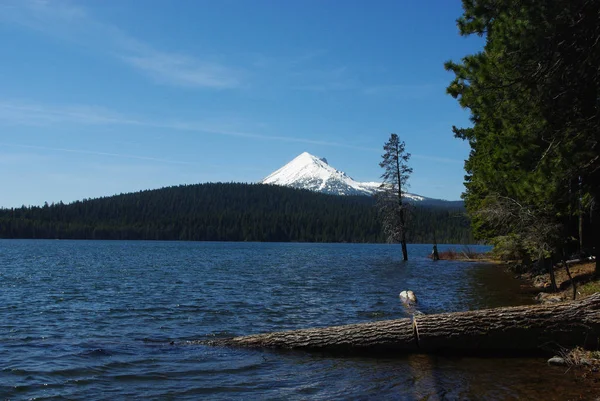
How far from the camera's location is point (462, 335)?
33.1ft

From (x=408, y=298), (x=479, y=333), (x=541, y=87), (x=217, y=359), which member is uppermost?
(x=541, y=87)

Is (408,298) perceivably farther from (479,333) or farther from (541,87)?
(541,87)

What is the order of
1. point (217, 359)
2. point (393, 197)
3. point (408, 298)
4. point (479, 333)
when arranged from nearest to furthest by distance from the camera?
point (479, 333), point (217, 359), point (408, 298), point (393, 197)

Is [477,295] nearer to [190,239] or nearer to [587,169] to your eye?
[587,169]

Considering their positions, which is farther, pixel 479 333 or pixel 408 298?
pixel 408 298

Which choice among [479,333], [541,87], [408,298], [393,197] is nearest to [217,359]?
[479,333]

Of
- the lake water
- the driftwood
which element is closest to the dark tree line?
the driftwood

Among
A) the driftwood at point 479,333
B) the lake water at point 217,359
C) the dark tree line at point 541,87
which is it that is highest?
the dark tree line at point 541,87

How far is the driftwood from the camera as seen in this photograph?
31.2 feet

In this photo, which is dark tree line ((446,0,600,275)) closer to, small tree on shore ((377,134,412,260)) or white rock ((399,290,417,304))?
white rock ((399,290,417,304))

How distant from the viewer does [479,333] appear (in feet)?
32.9

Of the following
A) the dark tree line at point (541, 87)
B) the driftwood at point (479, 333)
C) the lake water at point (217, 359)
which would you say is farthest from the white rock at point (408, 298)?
the driftwood at point (479, 333)

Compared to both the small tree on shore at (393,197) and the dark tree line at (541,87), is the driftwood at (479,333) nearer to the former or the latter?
the dark tree line at (541,87)

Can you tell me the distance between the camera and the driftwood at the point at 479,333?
950 centimetres
